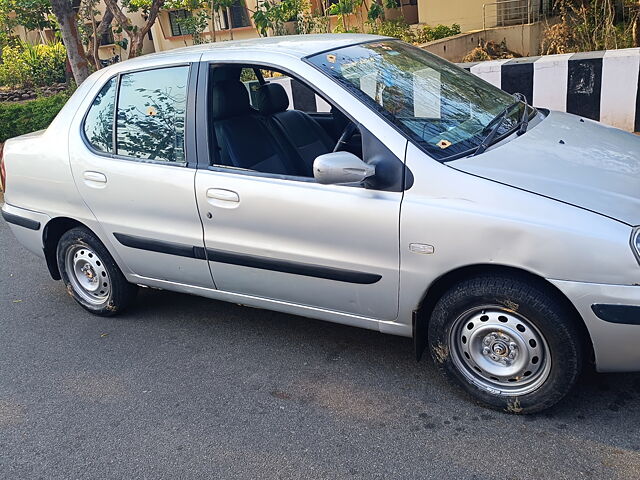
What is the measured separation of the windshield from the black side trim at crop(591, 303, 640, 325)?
3.04 feet

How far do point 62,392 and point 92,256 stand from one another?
104cm

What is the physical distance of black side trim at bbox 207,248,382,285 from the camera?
3213 mm

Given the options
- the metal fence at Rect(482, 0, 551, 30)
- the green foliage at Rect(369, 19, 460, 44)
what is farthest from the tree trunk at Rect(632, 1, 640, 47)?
the metal fence at Rect(482, 0, 551, 30)

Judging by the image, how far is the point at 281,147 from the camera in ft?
13.0

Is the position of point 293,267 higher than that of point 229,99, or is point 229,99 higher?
point 229,99

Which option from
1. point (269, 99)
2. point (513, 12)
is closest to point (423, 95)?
point (269, 99)

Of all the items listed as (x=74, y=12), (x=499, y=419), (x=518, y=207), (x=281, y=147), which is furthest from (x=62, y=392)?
(x=74, y=12)

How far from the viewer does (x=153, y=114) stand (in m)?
3.87

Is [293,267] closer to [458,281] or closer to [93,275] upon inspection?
[458,281]

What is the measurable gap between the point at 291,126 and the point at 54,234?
178cm

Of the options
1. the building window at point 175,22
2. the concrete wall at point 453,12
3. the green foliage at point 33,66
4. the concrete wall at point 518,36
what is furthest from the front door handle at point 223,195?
the building window at point 175,22

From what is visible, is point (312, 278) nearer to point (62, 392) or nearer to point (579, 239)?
point (579, 239)

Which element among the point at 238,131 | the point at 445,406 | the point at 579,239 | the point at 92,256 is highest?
the point at 238,131

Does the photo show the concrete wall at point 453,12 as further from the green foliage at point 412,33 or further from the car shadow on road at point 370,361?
the car shadow on road at point 370,361
